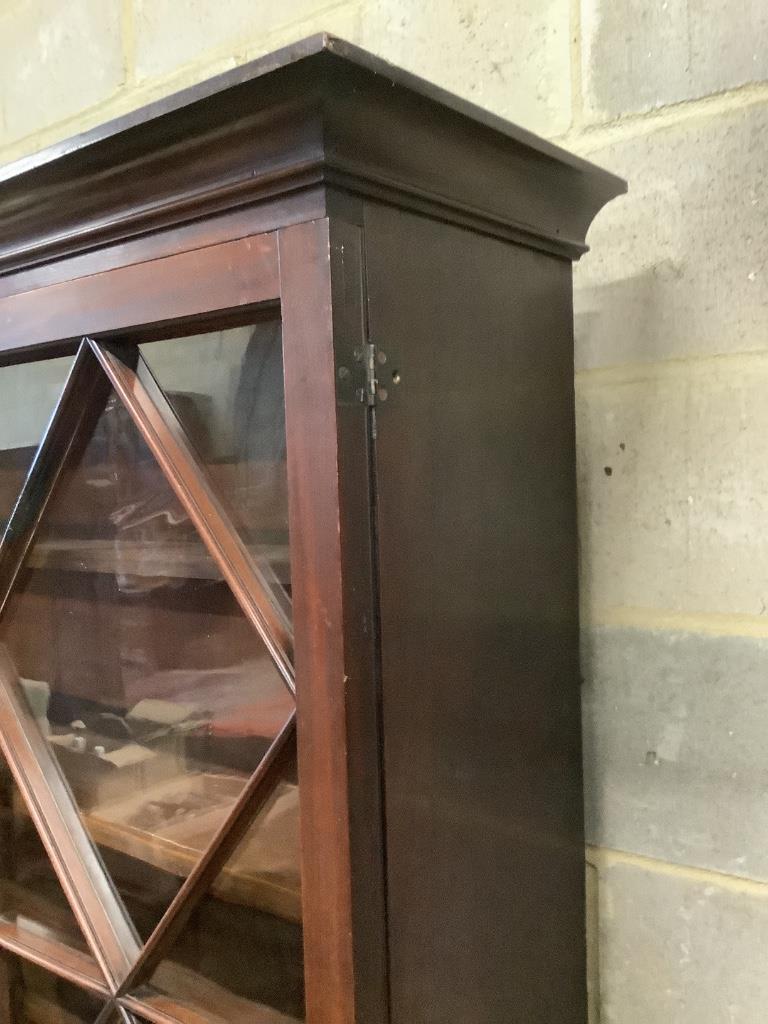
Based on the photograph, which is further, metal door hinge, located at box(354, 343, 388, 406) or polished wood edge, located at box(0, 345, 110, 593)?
polished wood edge, located at box(0, 345, 110, 593)


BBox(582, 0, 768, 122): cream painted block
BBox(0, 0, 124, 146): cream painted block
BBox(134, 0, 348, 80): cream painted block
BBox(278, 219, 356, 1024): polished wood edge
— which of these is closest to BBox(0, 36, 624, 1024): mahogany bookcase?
BBox(278, 219, 356, 1024): polished wood edge

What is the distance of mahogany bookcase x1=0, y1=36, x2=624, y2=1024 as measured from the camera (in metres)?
0.55

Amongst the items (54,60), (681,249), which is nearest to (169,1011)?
(681,249)

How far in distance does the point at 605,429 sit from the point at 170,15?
0.81m

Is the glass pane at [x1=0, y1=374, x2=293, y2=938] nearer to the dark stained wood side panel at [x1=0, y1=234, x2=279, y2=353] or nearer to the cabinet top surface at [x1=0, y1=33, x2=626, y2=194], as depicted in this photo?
the dark stained wood side panel at [x1=0, y1=234, x2=279, y2=353]

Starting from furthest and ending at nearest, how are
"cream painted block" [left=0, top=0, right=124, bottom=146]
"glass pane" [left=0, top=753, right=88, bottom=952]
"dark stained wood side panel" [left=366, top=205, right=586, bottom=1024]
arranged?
"cream painted block" [left=0, top=0, right=124, bottom=146] → "glass pane" [left=0, top=753, right=88, bottom=952] → "dark stained wood side panel" [left=366, top=205, right=586, bottom=1024]

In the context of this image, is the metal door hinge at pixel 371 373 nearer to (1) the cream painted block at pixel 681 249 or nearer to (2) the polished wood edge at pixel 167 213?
(2) the polished wood edge at pixel 167 213

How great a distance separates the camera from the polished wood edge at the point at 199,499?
593mm

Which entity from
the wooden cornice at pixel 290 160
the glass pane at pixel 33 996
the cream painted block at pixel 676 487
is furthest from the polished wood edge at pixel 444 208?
the glass pane at pixel 33 996

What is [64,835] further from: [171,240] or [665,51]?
[665,51]

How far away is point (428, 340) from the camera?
604mm

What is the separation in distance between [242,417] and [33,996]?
→ 62cm

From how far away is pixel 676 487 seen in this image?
773 mm

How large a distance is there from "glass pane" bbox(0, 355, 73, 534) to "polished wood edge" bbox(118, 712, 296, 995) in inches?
13.5
